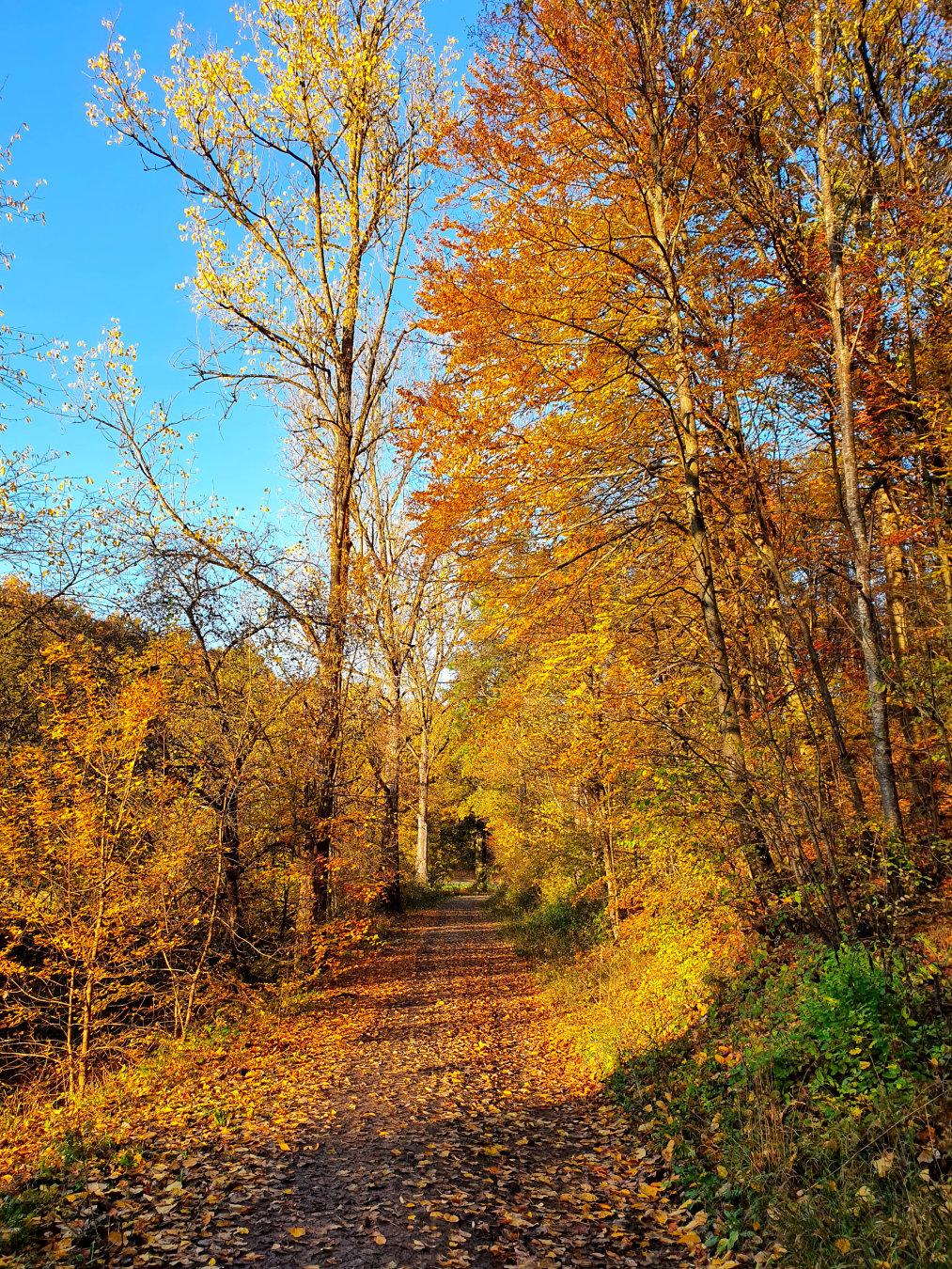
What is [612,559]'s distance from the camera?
9.78 m

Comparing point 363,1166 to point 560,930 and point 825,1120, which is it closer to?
point 825,1120

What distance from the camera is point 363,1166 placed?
5148mm

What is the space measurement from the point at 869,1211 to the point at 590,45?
33.8 feet

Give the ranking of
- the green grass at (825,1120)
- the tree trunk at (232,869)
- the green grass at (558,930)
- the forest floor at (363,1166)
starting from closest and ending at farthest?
the green grass at (825,1120) → the forest floor at (363,1166) → the tree trunk at (232,869) → the green grass at (558,930)

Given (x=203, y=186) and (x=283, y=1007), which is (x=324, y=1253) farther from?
(x=203, y=186)

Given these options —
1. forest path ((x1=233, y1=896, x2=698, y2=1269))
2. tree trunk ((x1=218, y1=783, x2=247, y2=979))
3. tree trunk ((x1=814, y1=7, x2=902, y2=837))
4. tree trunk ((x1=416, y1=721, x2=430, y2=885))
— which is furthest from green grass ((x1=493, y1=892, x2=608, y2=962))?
tree trunk ((x1=416, y1=721, x2=430, y2=885))

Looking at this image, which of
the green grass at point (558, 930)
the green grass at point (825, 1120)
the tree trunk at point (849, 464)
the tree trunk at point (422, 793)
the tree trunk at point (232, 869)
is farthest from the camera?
the tree trunk at point (422, 793)

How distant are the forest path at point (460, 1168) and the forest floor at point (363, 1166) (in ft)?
0.05

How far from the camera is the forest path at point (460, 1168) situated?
4141 mm

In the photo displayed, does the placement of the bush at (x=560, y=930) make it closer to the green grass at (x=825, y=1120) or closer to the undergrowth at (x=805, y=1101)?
the undergrowth at (x=805, y=1101)

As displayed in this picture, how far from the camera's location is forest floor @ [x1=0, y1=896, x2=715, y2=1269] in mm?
4094

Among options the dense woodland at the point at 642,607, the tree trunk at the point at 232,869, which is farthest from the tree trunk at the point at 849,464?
the tree trunk at the point at 232,869

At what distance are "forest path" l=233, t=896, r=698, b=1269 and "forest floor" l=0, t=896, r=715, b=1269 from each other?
16 millimetres

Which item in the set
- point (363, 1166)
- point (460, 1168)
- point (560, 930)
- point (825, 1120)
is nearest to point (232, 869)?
point (363, 1166)
